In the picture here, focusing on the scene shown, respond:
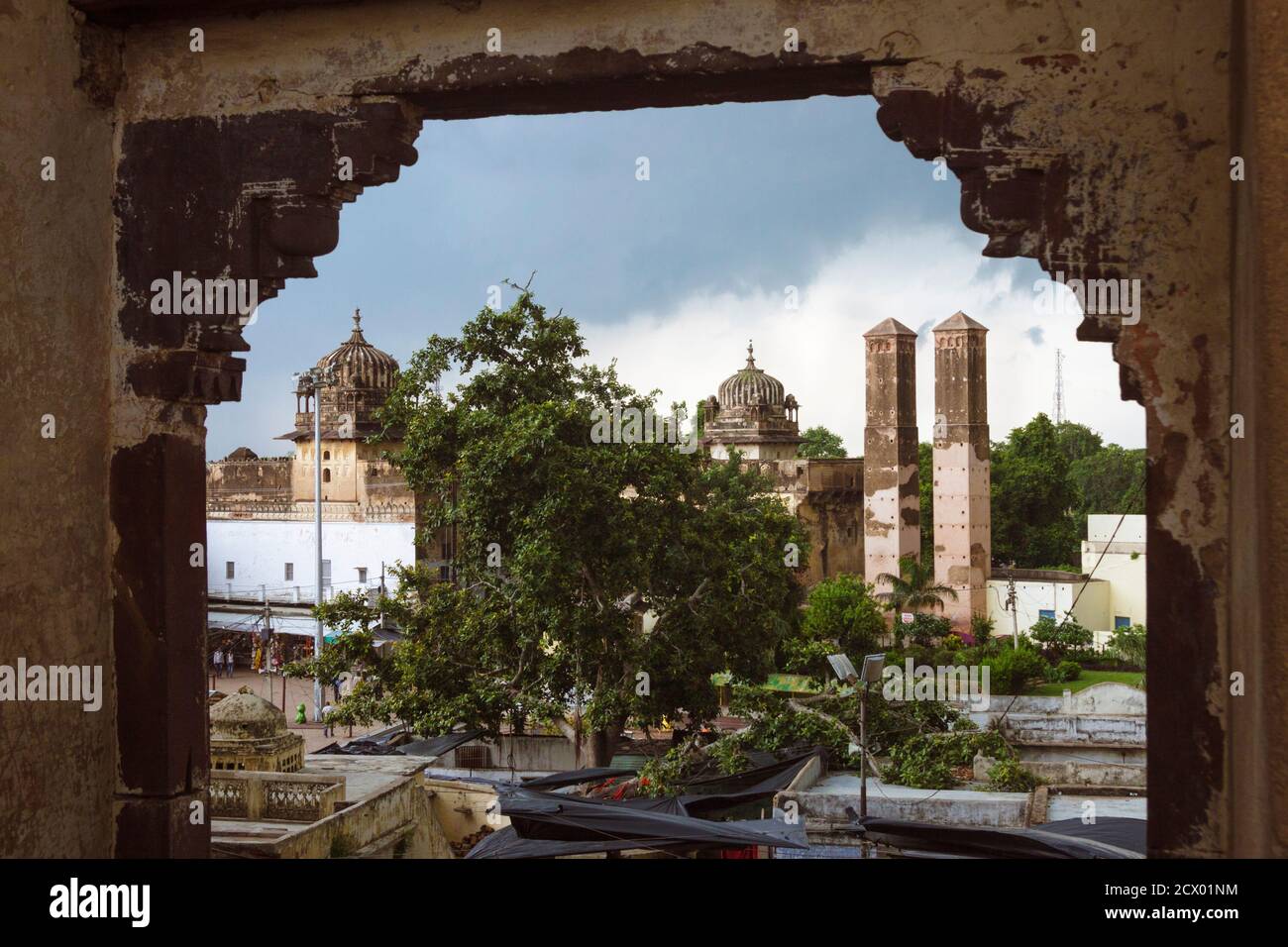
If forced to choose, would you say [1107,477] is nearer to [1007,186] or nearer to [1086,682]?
[1086,682]

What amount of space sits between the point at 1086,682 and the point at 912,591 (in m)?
5.36

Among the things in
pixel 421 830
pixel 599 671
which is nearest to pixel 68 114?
pixel 421 830

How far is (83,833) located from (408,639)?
11.3 meters

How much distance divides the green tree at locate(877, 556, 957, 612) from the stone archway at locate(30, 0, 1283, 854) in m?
27.5

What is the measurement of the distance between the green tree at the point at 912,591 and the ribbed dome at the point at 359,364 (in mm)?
14928

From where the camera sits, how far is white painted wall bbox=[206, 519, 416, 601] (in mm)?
27656

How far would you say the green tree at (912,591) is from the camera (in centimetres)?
3053

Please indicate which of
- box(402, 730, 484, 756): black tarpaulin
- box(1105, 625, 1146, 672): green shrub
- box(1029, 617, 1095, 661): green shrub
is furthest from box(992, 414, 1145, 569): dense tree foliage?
box(402, 730, 484, 756): black tarpaulin

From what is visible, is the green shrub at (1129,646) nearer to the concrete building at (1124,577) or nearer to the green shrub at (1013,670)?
the green shrub at (1013,670)

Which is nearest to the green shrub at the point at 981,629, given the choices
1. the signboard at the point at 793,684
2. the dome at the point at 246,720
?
the signboard at the point at 793,684

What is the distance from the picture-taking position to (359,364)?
3269cm

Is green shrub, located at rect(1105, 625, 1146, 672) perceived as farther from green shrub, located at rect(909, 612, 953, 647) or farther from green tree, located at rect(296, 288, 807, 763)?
green tree, located at rect(296, 288, 807, 763)
